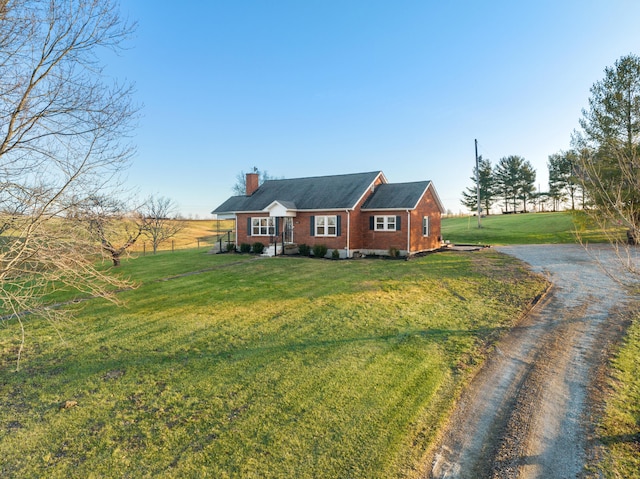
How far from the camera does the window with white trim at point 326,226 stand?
2136cm

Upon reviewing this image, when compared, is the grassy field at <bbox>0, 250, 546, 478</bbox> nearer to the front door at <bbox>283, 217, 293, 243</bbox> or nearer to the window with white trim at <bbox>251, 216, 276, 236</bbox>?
the front door at <bbox>283, 217, 293, 243</bbox>

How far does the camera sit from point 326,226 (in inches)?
853

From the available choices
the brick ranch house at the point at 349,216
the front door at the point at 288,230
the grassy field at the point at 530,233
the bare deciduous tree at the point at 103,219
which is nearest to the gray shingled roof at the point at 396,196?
the brick ranch house at the point at 349,216

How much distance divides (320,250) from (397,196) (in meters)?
6.37

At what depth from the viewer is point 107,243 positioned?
6.38 metres

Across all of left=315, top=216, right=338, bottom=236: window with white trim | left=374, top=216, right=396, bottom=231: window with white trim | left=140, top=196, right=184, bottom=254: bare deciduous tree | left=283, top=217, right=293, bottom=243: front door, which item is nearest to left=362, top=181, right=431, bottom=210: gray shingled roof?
left=374, top=216, right=396, bottom=231: window with white trim

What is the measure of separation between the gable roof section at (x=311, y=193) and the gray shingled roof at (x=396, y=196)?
3.05 feet

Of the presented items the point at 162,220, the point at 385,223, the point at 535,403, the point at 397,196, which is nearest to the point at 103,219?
the point at 535,403

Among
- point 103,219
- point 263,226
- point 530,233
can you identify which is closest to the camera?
point 103,219

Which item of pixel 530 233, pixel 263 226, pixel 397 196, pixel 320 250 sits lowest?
pixel 320 250

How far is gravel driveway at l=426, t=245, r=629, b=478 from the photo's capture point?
3.79 meters

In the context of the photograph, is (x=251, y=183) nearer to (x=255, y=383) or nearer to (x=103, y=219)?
(x=103, y=219)

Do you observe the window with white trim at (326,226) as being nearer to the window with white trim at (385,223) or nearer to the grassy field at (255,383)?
the window with white trim at (385,223)

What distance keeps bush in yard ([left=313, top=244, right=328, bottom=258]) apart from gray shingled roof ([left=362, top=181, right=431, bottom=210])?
3.89 m
